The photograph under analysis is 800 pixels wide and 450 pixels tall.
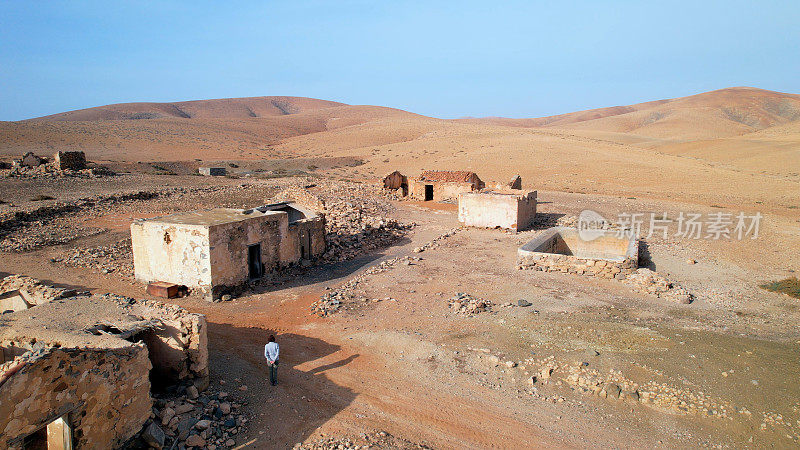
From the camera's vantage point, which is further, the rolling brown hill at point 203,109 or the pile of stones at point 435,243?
the rolling brown hill at point 203,109

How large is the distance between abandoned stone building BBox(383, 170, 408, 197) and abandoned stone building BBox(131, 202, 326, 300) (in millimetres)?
16145

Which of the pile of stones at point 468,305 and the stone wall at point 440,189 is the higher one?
the stone wall at point 440,189

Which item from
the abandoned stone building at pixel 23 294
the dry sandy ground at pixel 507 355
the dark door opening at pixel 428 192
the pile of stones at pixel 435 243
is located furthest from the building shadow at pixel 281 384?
the dark door opening at pixel 428 192

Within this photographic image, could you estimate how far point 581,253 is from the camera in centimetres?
1586

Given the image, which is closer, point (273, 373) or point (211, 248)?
point (273, 373)

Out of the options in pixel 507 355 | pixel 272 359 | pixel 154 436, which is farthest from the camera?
pixel 507 355

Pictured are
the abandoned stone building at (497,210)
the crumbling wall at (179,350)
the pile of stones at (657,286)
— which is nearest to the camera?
the crumbling wall at (179,350)

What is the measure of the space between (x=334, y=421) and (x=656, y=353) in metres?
5.62

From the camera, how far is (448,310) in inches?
417

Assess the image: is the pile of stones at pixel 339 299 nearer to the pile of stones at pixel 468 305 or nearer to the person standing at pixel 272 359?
the pile of stones at pixel 468 305

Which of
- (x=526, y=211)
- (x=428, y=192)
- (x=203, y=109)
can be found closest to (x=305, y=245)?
(x=526, y=211)

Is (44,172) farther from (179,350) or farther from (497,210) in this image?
(179,350)

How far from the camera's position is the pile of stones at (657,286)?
1105 centimetres

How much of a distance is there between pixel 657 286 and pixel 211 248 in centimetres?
1091
